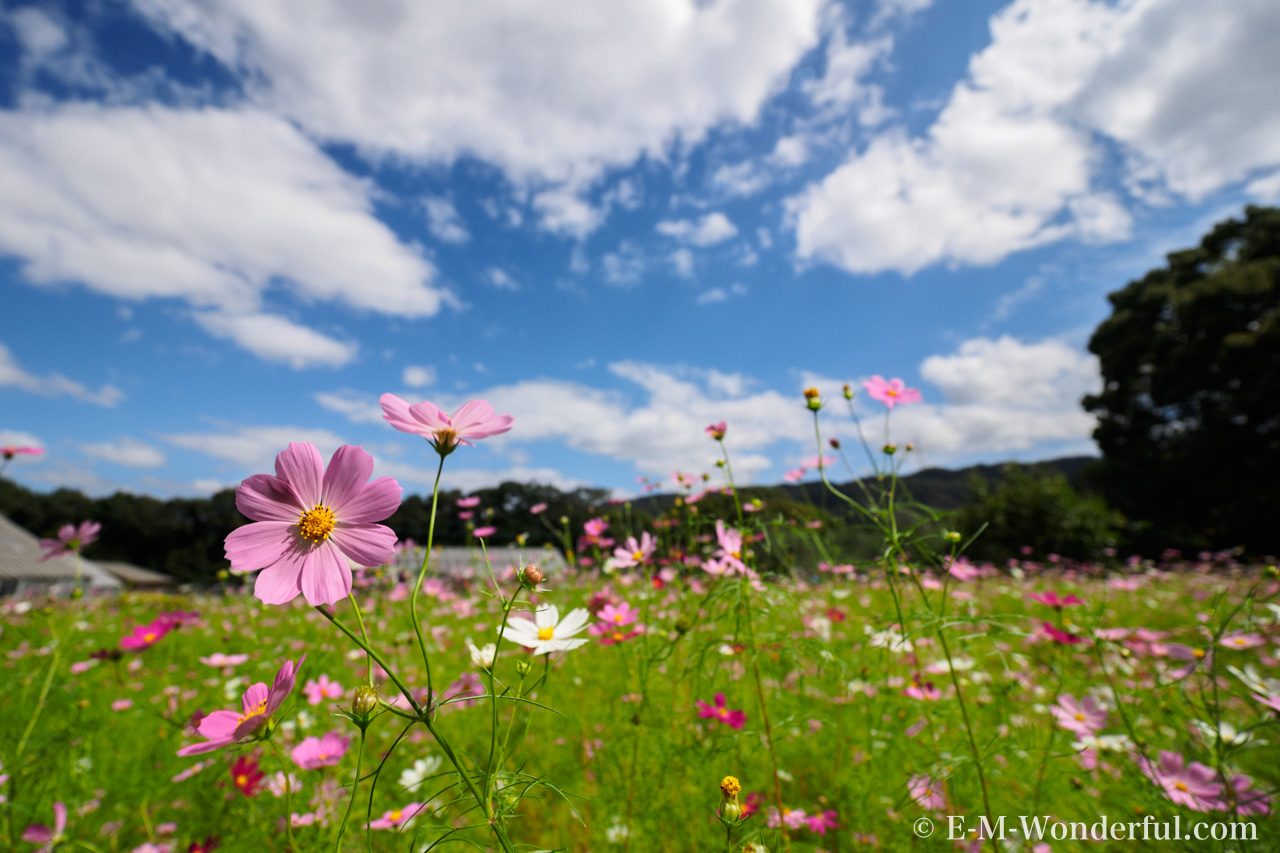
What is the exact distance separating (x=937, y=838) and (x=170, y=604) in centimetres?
561

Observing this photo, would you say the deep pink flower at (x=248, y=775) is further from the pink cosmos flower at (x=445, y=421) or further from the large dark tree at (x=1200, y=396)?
the large dark tree at (x=1200, y=396)

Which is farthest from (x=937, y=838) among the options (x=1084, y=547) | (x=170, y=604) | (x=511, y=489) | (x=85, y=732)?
(x=1084, y=547)

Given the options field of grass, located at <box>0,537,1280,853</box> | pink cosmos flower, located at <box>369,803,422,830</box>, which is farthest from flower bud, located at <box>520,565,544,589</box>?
pink cosmos flower, located at <box>369,803,422,830</box>

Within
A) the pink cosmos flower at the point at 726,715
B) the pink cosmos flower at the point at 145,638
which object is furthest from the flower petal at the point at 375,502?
the pink cosmos flower at the point at 145,638

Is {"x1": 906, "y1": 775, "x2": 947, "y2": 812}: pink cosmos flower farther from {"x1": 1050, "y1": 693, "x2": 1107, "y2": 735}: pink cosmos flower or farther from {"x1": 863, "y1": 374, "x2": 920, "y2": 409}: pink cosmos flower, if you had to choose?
{"x1": 863, "y1": 374, "x2": 920, "y2": 409}: pink cosmos flower

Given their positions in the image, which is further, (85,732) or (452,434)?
(85,732)

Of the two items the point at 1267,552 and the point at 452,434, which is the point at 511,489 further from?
the point at 1267,552

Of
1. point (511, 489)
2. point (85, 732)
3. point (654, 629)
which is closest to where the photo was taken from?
point (85, 732)

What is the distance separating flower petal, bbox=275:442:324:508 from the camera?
0.58 meters

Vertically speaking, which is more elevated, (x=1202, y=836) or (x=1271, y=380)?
(x=1271, y=380)

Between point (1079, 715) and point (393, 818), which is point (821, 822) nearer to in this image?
point (1079, 715)

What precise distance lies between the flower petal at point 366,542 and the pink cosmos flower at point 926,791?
3.89ft

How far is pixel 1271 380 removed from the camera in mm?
9859

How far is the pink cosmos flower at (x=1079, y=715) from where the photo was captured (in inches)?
58.8
